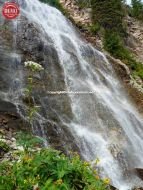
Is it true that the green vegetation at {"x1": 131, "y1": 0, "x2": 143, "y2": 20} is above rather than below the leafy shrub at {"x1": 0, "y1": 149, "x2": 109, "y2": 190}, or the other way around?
below

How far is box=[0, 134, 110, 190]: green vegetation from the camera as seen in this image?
4621 mm

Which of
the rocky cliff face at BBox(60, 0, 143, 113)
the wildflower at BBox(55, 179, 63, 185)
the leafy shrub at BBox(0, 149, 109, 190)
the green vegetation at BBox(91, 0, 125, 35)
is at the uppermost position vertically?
→ the wildflower at BBox(55, 179, 63, 185)

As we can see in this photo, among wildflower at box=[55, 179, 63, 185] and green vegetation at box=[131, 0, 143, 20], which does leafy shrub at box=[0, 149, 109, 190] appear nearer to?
wildflower at box=[55, 179, 63, 185]

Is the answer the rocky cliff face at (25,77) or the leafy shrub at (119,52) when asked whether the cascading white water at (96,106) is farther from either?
the leafy shrub at (119,52)

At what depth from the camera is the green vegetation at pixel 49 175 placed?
4.62 meters

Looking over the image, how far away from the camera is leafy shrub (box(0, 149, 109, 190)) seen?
4625 mm

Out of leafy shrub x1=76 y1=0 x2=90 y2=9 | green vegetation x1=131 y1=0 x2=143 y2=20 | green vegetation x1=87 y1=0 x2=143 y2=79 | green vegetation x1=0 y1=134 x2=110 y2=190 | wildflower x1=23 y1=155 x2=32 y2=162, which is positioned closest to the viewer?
green vegetation x1=0 y1=134 x2=110 y2=190

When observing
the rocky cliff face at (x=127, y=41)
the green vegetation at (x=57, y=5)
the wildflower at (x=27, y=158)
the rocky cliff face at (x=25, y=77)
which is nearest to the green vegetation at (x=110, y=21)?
the rocky cliff face at (x=127, y=41)

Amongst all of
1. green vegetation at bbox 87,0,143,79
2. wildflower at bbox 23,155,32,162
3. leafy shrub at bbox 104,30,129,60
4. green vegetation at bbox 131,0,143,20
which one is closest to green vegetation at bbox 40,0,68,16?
green vegetation at bbox 87,0,143,79

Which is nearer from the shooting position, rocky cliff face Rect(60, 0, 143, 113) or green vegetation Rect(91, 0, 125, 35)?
rocky cliff face Rect(60, 0, 143, 113)

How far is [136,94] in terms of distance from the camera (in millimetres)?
21219

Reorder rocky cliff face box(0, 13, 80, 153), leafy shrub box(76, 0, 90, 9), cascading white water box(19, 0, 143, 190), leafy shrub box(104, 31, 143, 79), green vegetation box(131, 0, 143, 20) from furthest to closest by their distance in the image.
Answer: green vegetation box(131, 0, 143, 20) < leafy shrub box(76, 0, 90, 9) < leafy shrub box(104, 31, 143, 79) < cascading white water box(19, 0, 143, 190) < rocky cliff face box(0, 13, 80, 153)

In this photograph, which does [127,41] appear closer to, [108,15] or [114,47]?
[108,15]

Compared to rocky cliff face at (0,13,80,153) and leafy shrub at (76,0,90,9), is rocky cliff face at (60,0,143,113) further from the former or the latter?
rocky cliff face at (0,13,80,153)
